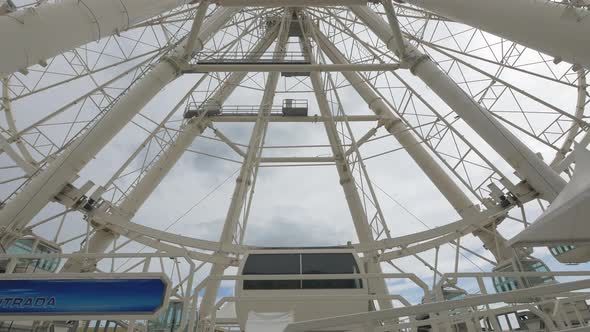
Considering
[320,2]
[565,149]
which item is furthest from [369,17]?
[565,149]

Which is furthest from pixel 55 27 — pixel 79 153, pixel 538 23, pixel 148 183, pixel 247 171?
pixel 247 171

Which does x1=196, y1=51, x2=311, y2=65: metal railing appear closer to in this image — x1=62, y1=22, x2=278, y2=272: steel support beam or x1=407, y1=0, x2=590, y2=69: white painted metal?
x1=62, y1=22, x2=278, y2=272: steel support beam

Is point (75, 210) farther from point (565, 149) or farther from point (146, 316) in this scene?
point (565, 149)

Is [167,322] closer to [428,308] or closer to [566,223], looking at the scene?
[428,308]

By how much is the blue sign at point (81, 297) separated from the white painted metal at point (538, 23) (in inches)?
448

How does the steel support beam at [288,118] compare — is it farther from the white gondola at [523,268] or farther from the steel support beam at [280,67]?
the white gondola at [523,268]

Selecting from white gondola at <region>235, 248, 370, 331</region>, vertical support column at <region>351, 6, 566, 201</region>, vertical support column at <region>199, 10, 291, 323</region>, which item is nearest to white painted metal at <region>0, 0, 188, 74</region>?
white gondola at <region>235, 248, 370, 331</region>

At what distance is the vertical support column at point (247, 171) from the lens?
20031 mm

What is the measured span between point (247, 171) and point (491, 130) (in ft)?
43.0

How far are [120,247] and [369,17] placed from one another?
1738 cm

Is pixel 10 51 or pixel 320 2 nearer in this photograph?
pixel 10 51

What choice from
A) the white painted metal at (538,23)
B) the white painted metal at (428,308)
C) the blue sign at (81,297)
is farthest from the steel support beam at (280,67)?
the white painted metal at (428,308)

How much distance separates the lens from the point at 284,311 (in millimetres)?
9680

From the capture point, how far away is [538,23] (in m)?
9.32
